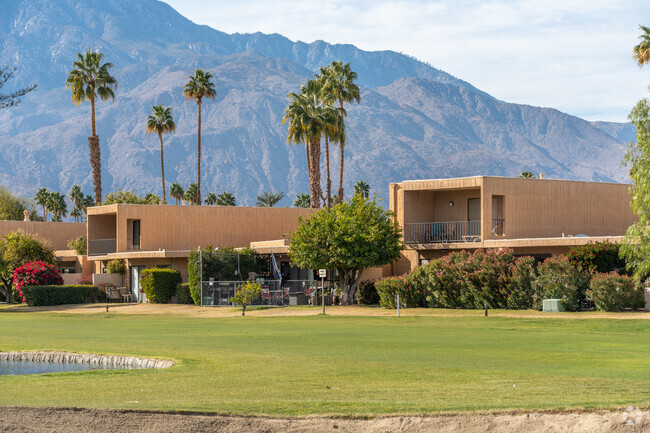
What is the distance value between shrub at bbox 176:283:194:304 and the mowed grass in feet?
71.9

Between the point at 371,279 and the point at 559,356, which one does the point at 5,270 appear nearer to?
the point at 371,279

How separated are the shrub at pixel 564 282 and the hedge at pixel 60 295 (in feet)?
105

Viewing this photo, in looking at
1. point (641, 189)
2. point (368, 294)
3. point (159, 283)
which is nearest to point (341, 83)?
point (159, 283)

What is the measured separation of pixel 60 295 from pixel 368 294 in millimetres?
21637

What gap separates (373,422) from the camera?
11672 mm

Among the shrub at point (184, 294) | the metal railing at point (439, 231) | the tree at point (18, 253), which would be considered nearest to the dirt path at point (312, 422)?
the metal railing at point (439, 231)

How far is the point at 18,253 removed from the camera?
65.4 m

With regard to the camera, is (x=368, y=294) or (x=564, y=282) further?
(x=368, y=294)

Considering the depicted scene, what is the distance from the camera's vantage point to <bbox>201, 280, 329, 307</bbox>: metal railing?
51.4 meters

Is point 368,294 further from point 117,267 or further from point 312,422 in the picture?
point 312,422

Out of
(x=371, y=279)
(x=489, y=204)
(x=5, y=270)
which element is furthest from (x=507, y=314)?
(x=5, y=270)

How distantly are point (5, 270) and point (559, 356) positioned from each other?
1907 inches

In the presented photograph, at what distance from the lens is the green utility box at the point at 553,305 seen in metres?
39.3

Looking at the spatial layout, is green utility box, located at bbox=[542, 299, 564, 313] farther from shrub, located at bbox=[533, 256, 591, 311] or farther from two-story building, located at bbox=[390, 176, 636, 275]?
two-story building, located at bbox=[390, 176, 636, 275]
